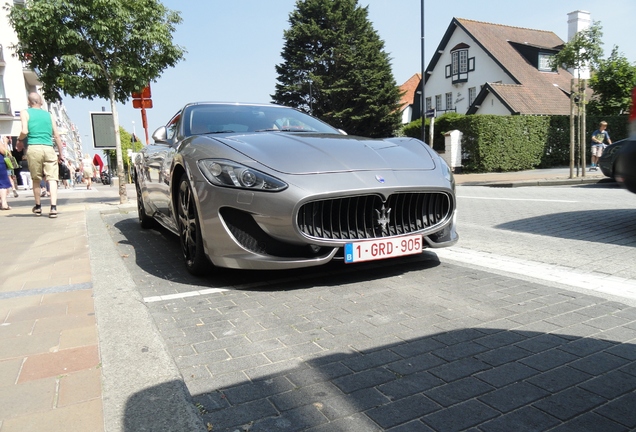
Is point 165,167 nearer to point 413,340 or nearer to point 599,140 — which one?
point 413,340

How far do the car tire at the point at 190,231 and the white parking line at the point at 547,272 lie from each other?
2062 mm

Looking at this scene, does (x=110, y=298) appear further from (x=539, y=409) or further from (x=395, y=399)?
(x=539, y=409)

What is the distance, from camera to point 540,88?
113 feet

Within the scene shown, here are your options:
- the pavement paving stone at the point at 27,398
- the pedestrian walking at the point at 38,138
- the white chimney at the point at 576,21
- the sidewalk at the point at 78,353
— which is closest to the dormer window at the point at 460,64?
the white chimney at the point at 576,21

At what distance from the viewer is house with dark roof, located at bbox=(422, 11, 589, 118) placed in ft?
108

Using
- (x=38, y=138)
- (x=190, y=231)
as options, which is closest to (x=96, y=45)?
(x=38, y=138)

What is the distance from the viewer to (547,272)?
3.79m

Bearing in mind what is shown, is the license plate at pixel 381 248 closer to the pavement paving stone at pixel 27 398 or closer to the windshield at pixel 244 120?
the windshield at pixel 244 120

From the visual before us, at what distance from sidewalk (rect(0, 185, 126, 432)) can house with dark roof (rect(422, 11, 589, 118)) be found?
3080 centimetres

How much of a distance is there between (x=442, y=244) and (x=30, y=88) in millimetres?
44865

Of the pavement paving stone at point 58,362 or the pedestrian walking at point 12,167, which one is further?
the pedestrian walking at point 12,167

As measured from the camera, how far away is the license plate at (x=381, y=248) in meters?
3.30

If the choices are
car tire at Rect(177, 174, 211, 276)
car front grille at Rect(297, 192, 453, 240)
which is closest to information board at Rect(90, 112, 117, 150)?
car tire at Rect(177, 174, 211, 276)

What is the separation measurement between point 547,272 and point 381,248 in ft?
4.55
